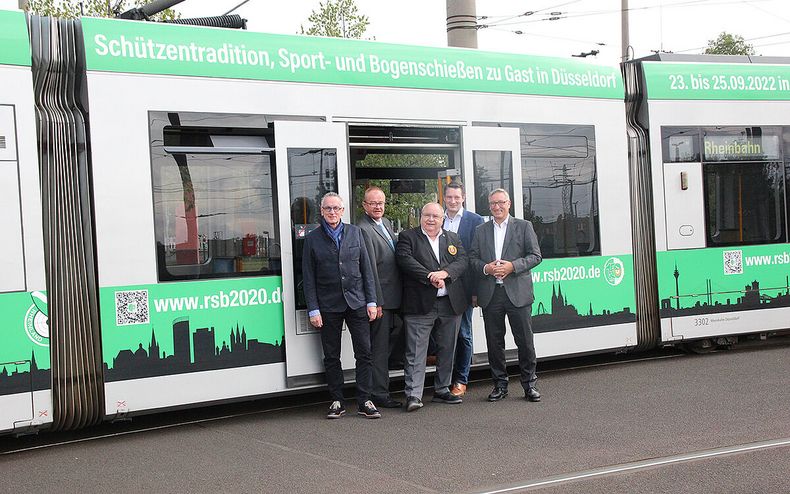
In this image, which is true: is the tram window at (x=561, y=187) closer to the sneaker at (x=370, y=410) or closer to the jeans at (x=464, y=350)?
the jeans at (x=464, y=350)

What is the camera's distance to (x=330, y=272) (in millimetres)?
8141

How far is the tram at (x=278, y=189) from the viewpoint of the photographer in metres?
7.25

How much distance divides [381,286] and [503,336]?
1267mm

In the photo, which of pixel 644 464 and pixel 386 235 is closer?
pixel 644 464

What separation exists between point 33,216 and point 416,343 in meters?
3.44

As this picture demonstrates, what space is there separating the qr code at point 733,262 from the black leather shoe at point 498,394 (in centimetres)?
346

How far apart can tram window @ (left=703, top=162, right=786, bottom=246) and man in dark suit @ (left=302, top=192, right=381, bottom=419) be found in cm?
454

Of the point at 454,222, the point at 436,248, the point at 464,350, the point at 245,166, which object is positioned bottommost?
the point at 464,350

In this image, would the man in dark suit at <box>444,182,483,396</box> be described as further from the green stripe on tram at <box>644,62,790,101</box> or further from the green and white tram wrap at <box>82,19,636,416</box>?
the green stripe on tram at <box>644,62,790,101</box>

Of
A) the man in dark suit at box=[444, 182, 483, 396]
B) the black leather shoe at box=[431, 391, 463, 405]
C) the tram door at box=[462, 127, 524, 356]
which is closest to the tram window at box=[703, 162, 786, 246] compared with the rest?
the tram door at box=[462, 127, 524, 356]

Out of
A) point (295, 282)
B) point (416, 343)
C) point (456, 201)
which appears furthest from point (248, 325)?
point (456, 201)

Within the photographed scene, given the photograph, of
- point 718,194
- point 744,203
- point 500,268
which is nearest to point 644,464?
point 500,268

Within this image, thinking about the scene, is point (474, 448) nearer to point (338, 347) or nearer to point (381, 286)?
point (338, 347)

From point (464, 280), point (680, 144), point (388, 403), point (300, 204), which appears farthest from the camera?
point (680, 144)
